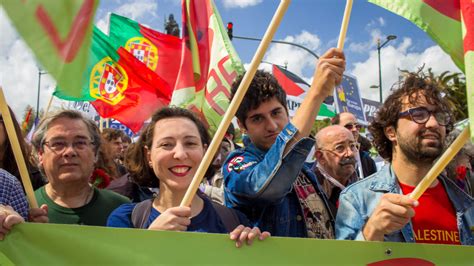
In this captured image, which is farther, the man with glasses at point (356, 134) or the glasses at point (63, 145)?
the man with glasses at point (356, 134)

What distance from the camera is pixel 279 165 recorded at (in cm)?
213

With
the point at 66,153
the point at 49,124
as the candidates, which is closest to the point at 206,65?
the point at 49,124

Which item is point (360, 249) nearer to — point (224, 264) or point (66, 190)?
point (224, 264)

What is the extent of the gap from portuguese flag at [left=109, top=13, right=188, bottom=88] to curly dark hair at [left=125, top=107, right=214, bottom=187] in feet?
12.3

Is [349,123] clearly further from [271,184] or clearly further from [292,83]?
[271,184]

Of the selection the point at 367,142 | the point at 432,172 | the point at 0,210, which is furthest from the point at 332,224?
the point at 367,142

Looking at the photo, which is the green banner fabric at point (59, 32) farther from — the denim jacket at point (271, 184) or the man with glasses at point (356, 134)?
the man with glasses at point (356, 134)

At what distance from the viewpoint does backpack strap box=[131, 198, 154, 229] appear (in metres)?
2.15

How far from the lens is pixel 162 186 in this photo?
2.34 meters

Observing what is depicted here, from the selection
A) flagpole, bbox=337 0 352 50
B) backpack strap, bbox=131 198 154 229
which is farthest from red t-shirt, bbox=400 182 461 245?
backpack strap, bbox=131 198 154 229

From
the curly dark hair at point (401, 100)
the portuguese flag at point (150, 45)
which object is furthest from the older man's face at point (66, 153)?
the portuguese flag at point (150, 45)

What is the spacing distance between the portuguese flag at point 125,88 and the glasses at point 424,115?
3.85 meters

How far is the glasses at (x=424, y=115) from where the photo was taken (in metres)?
2.62

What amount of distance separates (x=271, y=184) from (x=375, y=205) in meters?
0.66
